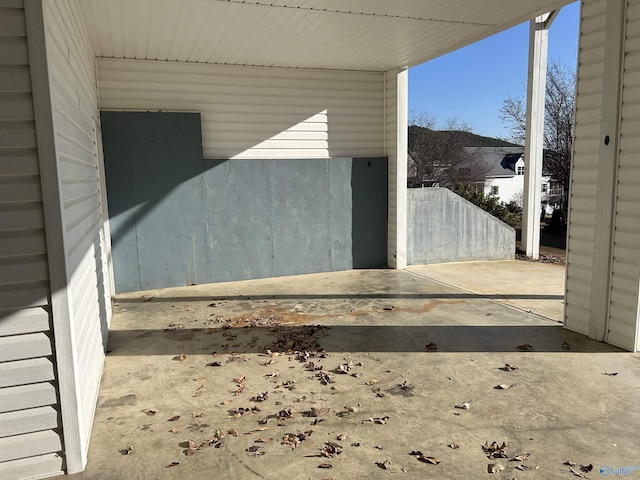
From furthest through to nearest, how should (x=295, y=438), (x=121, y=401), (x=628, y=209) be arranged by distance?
(x=628, y=209) → (x=121, y=401) → (x=295, y=438)

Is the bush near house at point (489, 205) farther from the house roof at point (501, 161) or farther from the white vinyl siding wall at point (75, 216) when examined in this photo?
the house roof at point (501, 161)

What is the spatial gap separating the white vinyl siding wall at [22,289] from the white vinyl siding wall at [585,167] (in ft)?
15.2

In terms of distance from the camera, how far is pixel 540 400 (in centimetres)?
345

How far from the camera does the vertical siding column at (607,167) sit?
4.18 meters

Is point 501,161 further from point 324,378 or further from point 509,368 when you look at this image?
point 324,378

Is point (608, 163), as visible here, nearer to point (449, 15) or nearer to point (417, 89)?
point (449, 15)

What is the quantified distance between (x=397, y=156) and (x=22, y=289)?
21.1 ft

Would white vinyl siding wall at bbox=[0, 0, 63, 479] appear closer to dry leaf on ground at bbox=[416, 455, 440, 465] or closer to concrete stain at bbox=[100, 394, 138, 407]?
concrete stain at bbox=[100, 394, 138, 407]

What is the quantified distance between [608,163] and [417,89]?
3363cm

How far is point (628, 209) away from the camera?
423 cm

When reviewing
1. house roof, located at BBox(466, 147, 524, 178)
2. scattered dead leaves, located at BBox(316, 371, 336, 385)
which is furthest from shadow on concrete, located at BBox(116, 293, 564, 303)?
house roof, located at BBox(466, 147, 524, 178)

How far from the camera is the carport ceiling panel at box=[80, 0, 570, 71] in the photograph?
4.74 m

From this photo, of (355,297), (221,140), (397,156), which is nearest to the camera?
(355,297)

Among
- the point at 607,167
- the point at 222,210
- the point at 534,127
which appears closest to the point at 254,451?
the point at 607,167
